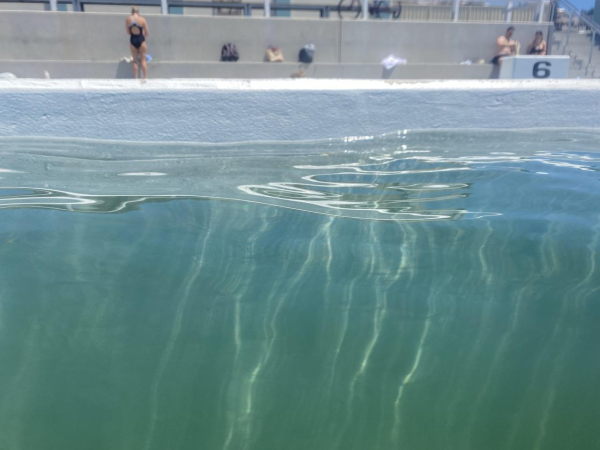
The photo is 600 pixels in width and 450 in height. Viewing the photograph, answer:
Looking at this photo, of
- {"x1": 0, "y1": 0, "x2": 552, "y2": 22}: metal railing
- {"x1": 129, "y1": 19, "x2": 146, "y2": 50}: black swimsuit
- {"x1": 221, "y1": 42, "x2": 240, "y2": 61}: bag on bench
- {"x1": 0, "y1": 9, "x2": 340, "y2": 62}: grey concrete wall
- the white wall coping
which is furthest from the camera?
{"x1": 0, "y1": 0, "x2": 552, "y2": 22}: metal railing

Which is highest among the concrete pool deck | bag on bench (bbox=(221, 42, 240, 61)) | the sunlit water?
bag on bench (bbox=(221, 42, 240, 61))

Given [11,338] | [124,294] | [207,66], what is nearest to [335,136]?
[124,294]

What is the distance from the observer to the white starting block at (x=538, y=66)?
29.7ft

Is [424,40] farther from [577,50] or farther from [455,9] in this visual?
[577,50]

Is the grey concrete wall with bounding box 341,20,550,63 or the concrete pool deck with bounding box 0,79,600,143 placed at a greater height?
the grey concrete wall with bounding box 341,20,550,63

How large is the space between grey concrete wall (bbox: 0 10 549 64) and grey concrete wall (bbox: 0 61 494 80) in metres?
0.43

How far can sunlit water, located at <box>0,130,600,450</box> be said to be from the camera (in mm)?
1526

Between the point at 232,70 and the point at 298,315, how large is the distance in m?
9.14

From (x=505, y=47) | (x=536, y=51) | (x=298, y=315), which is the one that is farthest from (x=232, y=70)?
(x=298, y=315)

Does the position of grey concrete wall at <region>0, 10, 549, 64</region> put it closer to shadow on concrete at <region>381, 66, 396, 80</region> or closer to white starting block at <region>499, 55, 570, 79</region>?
shadow on concrete at <region>381, 66, 396, 80</region>

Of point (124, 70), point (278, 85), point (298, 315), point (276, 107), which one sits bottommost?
point (298, 315)

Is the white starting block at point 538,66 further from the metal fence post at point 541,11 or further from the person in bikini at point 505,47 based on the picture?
the metal fence post at point 541,11

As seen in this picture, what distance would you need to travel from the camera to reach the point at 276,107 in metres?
4.66

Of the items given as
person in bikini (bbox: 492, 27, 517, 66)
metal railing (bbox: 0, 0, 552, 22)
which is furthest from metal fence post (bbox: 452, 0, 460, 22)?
person in bikini (bbox: 492, 27, 517, 66)
